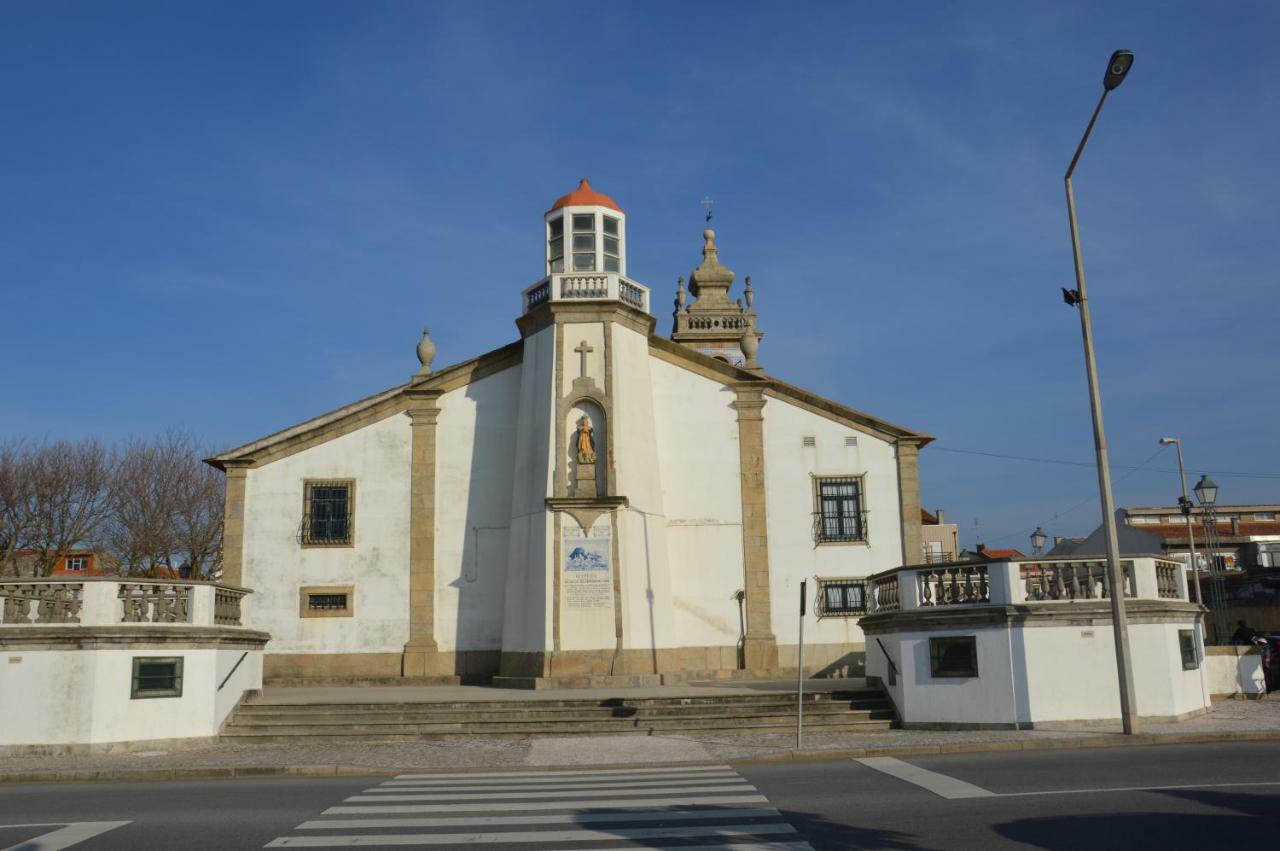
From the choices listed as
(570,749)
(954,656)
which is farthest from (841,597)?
(570,749)

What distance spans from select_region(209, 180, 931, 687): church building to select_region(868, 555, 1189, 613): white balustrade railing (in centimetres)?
854

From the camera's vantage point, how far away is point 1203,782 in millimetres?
11039

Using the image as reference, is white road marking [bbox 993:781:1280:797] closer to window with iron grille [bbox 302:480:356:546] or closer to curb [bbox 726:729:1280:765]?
curb [bbox 726:729:1280:765]

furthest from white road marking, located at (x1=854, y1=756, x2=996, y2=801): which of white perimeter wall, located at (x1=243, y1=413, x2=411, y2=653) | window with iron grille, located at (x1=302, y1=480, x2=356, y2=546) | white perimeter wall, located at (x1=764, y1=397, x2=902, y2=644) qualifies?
window with iron grille, located at (x1=302, y1=480, x2=356, y2=546)

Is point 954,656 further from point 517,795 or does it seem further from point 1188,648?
point 517,795

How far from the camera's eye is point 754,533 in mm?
27594

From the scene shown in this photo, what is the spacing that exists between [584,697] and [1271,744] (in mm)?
11672

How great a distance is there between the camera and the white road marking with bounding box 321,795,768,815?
1098cm

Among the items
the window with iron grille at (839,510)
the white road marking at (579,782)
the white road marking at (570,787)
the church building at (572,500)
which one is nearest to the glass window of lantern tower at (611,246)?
the church building at (572,500)

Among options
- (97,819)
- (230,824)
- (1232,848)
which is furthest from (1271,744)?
(97,819)

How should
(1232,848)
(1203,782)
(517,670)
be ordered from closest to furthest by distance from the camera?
(1232,848) < (1203,782) < (517,670)

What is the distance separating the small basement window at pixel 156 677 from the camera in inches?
703

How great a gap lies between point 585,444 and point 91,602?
38.4ft

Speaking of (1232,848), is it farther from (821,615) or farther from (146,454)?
(146,454)
